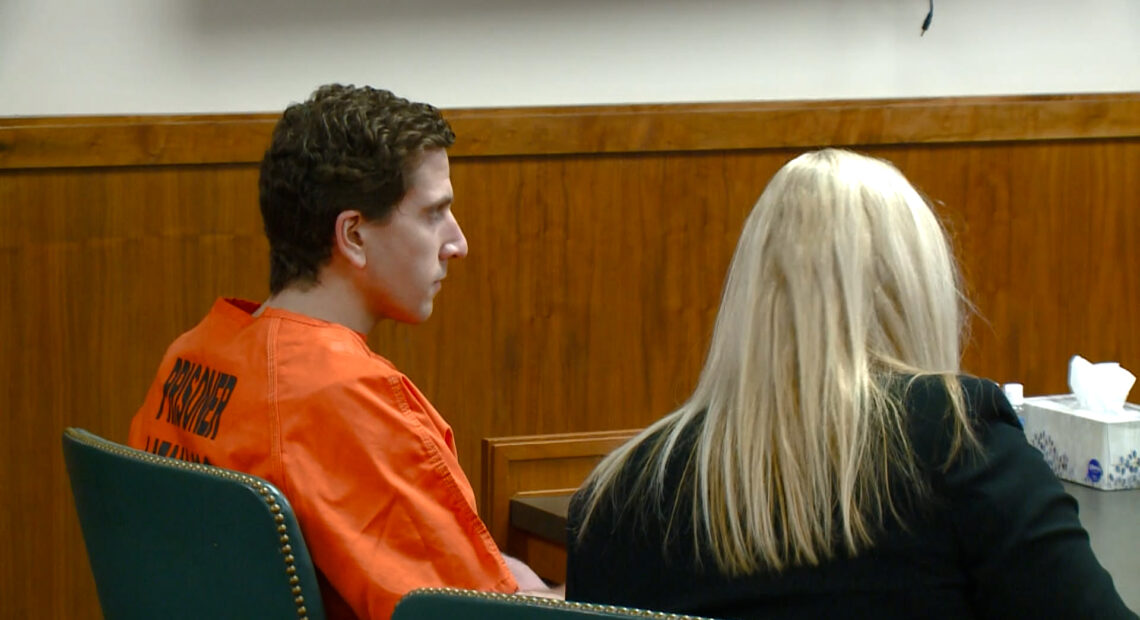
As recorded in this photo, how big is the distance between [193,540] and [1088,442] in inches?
50.0

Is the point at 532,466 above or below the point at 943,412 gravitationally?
below

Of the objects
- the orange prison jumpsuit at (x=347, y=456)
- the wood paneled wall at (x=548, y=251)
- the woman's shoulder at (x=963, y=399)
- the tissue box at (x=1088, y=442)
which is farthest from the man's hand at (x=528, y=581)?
the wood paneled wall at (x=548, y=251)

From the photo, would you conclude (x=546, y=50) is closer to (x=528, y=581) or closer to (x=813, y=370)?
(x=528, y=581)

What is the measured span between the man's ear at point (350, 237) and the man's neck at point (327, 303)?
3cm

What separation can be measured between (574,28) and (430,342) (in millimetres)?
645

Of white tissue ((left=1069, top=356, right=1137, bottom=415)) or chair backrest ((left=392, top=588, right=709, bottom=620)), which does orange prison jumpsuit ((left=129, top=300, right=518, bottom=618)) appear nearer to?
chair backrest ((left=392, top=588, right=709, bottom=620))

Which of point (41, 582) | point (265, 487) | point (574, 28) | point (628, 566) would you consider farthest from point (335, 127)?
point (41, 582)

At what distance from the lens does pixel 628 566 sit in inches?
49.4

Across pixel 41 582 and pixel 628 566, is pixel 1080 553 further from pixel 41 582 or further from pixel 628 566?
pixel 41 582

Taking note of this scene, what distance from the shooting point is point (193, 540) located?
4.35 feet

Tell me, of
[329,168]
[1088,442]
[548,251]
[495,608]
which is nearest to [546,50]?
[548,251]

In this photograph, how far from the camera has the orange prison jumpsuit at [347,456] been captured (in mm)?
1398

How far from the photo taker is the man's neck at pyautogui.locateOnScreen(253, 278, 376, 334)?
1624 millimetres

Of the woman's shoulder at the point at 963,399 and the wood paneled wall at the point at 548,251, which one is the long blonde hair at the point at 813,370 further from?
the wood paneled wall at the point at 548,251
